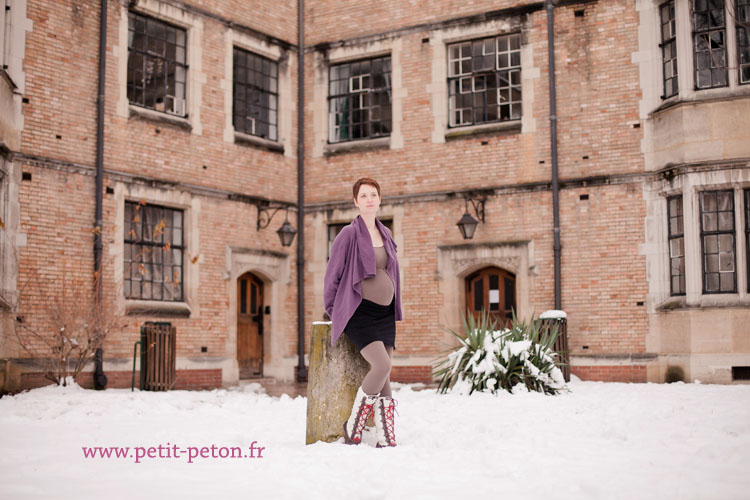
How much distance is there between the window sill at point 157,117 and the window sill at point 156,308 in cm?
336

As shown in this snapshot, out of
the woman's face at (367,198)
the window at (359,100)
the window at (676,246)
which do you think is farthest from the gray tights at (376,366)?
the window at (359,100)

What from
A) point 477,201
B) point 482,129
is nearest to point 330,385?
point 477,201

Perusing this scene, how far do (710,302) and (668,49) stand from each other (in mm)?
4619

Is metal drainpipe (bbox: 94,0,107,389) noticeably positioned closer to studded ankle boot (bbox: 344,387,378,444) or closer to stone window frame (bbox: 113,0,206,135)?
stone window frame (bbox: 113,0,206,135)

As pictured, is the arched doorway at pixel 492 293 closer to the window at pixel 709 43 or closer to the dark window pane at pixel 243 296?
the dark window pane at pixel 243 296

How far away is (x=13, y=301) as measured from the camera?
13273mm

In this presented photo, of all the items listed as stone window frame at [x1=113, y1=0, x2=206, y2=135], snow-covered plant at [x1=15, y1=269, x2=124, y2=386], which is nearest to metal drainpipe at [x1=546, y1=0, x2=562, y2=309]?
stone window frame at [x1=113, y1=0, x2=206, y2=135]

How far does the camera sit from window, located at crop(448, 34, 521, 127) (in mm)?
16672

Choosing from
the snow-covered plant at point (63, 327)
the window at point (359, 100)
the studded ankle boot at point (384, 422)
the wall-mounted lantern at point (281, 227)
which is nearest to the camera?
the studded ankle boot at point (384, 422)

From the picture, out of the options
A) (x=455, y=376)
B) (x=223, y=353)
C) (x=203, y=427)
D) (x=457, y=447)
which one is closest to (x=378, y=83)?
(x=223, y=353)

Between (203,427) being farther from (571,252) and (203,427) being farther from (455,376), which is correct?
(571,252)

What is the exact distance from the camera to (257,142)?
17609mm

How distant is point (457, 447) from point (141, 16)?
475 inches

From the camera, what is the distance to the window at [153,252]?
15.3m
